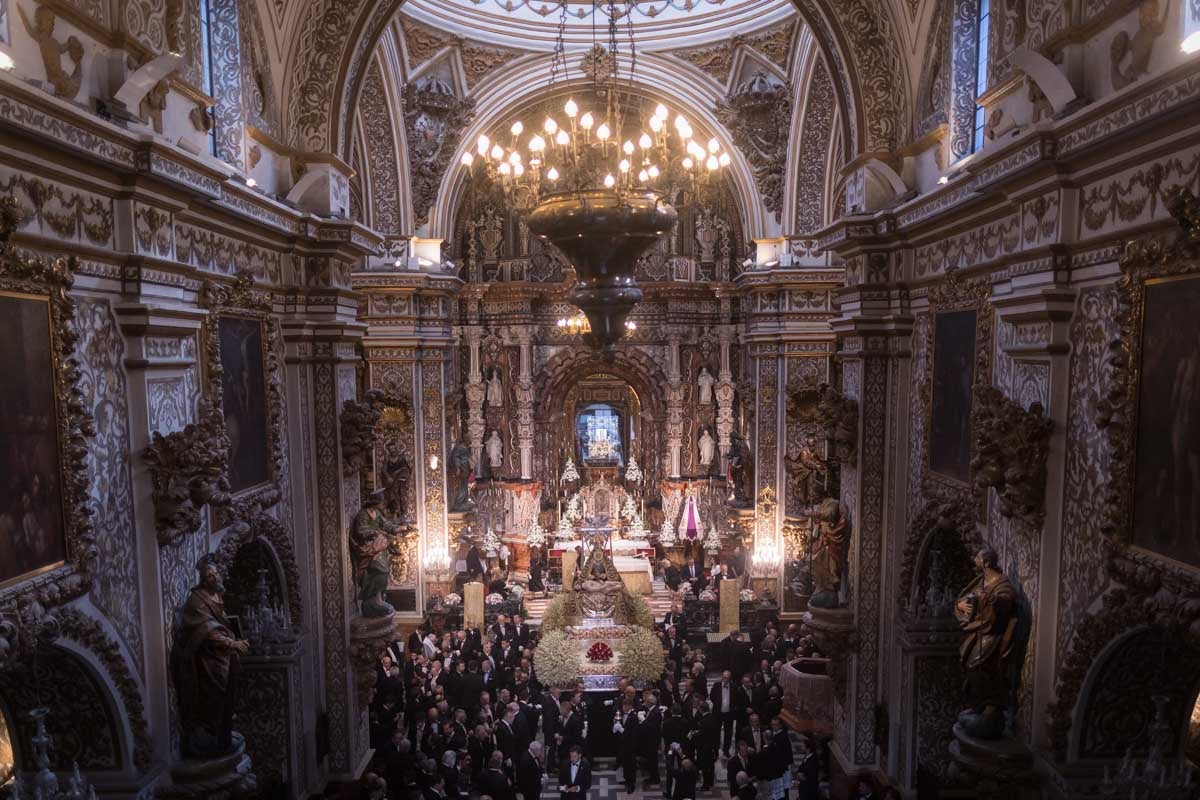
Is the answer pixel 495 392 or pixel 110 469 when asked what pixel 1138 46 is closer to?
pixel 110 469

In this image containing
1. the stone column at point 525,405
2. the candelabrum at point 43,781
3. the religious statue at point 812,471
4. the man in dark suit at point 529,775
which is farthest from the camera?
the stone column at point 525,405

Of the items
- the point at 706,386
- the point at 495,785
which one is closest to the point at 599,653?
the point at 495,785

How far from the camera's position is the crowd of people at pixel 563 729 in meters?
9.34

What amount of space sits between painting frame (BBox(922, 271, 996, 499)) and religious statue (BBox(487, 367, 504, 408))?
44.2 ft

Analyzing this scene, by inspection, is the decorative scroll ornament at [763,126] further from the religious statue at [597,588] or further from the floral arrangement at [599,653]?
the floral arrangement at [599,653]

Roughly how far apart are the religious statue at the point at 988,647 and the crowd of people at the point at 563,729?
3.49m

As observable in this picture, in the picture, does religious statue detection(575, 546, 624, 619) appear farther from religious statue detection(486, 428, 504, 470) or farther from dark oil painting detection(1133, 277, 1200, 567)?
dark oil painting detection(1133, 277, 1200, 567)

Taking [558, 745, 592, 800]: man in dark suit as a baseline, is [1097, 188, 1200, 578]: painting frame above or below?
above

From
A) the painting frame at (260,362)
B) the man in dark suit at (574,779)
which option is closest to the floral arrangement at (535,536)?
the man in dark suit at (574,779)

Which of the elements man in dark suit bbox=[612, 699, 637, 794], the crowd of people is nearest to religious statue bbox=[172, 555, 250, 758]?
the crowd of people

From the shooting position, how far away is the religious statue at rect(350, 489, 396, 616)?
32.4 ft

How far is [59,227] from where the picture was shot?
200 inches

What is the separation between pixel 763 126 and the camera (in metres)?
17.0

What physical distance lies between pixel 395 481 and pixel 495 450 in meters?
5.11
